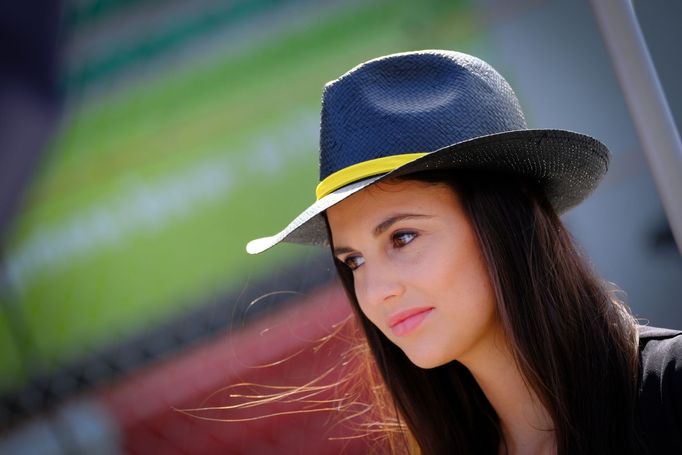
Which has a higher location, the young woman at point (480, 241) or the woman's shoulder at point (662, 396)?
the young woman at point (480, 241)

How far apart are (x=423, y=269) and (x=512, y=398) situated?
413 mm

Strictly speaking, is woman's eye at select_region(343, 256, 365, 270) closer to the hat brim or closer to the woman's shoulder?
the hat brim

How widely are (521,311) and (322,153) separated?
535 millimetres

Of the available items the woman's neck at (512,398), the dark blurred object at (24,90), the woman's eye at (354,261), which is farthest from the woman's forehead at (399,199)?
the dark blurred object at (24,90)

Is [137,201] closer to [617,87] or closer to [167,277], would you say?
[167,277]

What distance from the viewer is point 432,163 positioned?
163 cm

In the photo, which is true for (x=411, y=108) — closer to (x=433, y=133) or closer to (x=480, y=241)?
(x=433, y=133)

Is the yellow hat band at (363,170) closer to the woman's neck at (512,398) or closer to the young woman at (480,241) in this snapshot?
the young woman at (480,241)

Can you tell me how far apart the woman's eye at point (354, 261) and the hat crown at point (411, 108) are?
0.63ft

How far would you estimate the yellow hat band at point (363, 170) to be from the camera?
1.67 meters

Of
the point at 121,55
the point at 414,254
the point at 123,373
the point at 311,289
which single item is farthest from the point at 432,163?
the point at 121,55

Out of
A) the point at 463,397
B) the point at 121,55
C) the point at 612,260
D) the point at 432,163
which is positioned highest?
the point at 121,55

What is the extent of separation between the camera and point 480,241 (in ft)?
5.53

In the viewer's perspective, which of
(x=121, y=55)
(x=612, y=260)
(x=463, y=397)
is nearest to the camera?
(x=463, y=397)
